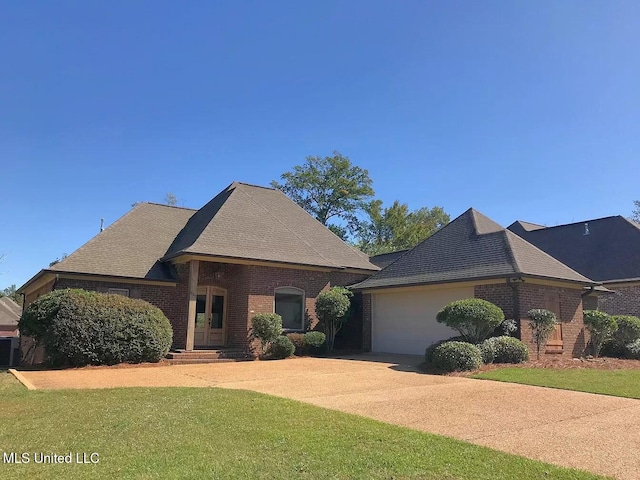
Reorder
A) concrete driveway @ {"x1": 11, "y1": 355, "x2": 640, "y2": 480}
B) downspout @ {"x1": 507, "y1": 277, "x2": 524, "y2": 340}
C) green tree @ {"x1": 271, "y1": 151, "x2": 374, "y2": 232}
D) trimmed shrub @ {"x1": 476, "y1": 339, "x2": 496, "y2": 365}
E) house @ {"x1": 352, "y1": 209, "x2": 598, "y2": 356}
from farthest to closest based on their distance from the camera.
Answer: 1. green tree @ {"x1": 271, "y1": 151, "x2": 374, "y2": 232}
2. house @ {"x1": 352, "y1": 209, "x2": 598, "y2": 356}
3. downspout @ {"x1": 507, "y1": 277, "x2": 524, "y2": 340}
4. trimmed shrub @ {"x1": 476, "y1": 339, "x2": 496, "y2": 365}
5. concrete driveway @ {"x1": 11, "y1": 355, "x2": 640, "y2": 480}

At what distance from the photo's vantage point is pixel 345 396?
328 inches

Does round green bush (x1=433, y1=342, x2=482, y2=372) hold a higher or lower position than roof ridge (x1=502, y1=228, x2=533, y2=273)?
lower

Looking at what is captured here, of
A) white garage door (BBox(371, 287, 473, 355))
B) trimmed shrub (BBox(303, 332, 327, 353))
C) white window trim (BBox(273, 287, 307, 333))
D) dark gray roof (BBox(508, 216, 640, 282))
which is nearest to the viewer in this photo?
white garage door (BBox(371, 287, 473, 355))

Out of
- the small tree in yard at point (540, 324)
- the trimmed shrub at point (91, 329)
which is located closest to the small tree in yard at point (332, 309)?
the trimmed shrub at point (91, 329)

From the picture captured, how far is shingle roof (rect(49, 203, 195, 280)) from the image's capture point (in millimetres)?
16516

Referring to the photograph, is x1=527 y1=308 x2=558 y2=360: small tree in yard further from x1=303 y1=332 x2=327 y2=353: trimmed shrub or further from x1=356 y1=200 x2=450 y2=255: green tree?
x1=356 y1=200 x2=450 y2=255: green tree

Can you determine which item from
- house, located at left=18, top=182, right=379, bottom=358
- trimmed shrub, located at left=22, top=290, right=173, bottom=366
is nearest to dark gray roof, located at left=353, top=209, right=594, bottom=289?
house, located at left=18, top=182, right=379, bottom=358

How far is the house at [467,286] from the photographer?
47.9 ft

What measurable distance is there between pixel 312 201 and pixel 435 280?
30444 millimetres

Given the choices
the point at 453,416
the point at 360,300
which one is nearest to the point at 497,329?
the point at 360,300

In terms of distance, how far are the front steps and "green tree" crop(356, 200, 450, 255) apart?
30.4 m

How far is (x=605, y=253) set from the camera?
23969 mm

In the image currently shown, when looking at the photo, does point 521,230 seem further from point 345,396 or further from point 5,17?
point 5,17

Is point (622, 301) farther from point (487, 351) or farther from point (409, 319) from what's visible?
point (487, 351)
